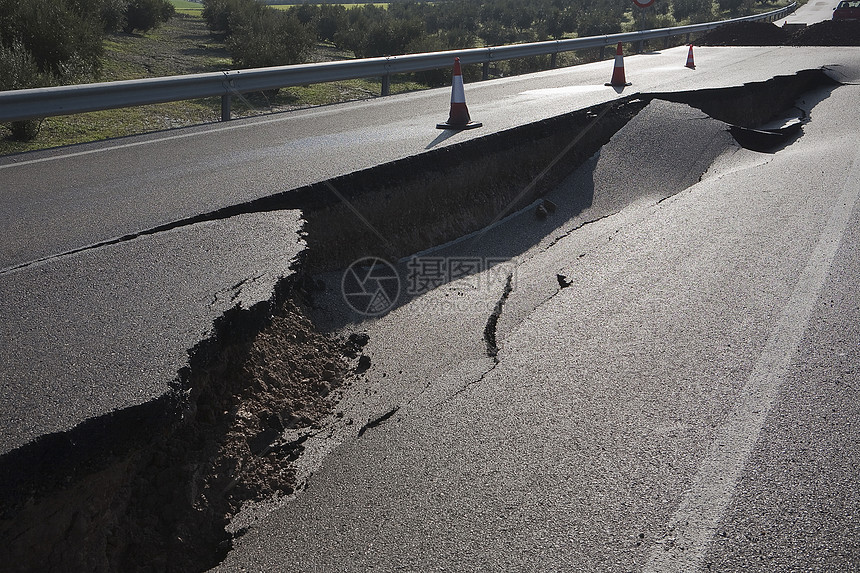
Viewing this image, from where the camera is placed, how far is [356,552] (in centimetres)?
268

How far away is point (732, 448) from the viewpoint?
2.96 m

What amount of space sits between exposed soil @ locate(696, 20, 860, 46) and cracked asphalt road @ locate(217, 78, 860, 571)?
62.7 ft

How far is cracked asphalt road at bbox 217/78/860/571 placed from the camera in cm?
257

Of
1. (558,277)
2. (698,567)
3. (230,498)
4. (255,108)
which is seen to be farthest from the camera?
(255,108)

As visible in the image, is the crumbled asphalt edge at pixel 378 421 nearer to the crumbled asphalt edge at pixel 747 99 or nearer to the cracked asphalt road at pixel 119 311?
the cracked asphalt road at pixel 119 311

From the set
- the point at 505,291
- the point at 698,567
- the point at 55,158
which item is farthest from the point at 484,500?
the point at 55,158

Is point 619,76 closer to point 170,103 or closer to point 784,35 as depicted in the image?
point 170,103

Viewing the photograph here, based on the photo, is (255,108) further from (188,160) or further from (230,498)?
(230,498)


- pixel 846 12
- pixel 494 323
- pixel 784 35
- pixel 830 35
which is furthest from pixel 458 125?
pixel 846 12

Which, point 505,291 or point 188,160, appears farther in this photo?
point 188,160

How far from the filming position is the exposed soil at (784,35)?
70.5ft

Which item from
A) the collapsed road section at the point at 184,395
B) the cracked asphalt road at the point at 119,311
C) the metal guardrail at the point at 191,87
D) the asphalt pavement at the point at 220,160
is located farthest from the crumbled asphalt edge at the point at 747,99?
the cracked asphalt road at the point at 119,311

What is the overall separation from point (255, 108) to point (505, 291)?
8133 millimetres

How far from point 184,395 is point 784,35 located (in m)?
26.2
